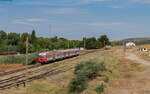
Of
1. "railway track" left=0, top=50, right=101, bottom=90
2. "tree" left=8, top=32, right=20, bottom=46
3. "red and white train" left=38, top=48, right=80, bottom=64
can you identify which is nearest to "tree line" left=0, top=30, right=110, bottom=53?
"tree" left=8, top=32, right=20, bottom=46

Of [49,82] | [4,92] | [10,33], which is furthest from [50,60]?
[10,33]

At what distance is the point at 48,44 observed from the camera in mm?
98250

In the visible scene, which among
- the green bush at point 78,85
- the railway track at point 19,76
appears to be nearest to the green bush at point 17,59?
the railway track at point 19,76

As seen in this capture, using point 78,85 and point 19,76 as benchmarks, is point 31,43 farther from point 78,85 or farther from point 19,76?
point 78,85

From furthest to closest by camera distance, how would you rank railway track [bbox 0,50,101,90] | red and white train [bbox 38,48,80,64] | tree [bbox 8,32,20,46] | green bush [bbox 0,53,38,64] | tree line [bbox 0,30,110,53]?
tree [bbox 8,32,20,46]
tree line [bbox 0,30,110,53]
green bush [bbox 0,53,38,64]
red and white train [bbox 38,48,80,64]
railway track [bbox 0,50,101,90]

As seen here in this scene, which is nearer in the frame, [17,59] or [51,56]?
[51,56]

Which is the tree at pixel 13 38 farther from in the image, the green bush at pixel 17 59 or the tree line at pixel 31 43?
the green bush at pixel 17 59

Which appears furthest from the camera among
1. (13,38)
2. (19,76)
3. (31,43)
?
(13,38)

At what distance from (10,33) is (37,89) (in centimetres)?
8729

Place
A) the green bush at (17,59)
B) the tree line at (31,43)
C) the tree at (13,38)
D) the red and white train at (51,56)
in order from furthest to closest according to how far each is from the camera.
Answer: the tree at (13,38), the tree line at (31,43), the green bush at (17,59), the red and white train at (51,56)

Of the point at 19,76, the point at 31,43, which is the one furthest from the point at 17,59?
the point at 31,43

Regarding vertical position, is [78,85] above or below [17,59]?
below

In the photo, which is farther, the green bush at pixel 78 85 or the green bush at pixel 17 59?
the green bush at pixel 17 59

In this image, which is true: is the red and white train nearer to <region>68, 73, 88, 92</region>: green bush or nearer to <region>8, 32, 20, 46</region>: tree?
<region>68, 73, 88, 92</region>: green bush
